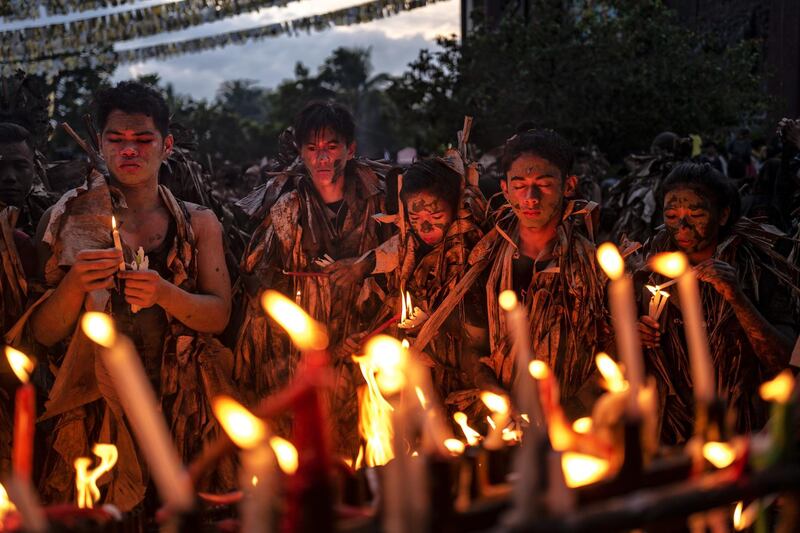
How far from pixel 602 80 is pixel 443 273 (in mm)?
14216

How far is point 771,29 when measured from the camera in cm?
2328

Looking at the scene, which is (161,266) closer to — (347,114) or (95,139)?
(95,139)

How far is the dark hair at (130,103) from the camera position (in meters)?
3.73

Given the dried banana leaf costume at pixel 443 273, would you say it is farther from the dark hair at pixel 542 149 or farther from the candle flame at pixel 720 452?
the candle flame at pixel 720 452

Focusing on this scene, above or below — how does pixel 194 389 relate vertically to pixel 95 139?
below

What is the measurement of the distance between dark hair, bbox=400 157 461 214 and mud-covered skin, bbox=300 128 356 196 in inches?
22.3

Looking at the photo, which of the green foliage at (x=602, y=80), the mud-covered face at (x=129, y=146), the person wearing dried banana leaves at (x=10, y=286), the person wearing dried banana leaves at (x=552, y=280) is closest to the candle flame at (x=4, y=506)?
the person wearing dried banana leaves at (x=10, y=286)

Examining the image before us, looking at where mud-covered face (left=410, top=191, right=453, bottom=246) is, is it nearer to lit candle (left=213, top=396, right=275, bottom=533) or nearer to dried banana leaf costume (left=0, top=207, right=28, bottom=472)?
dried banana leaf costume (left=0, top=207, right=28, bottom=472)

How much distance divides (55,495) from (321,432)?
3.01 meters

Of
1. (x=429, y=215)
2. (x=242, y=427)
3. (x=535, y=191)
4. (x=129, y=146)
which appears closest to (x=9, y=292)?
(x=129, y=146)

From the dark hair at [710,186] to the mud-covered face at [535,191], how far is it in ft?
1.83

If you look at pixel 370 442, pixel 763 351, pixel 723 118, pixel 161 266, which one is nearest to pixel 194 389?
pixel 161 266

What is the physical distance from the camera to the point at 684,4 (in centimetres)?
2780

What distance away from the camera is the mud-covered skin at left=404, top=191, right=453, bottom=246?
3.88 metres
